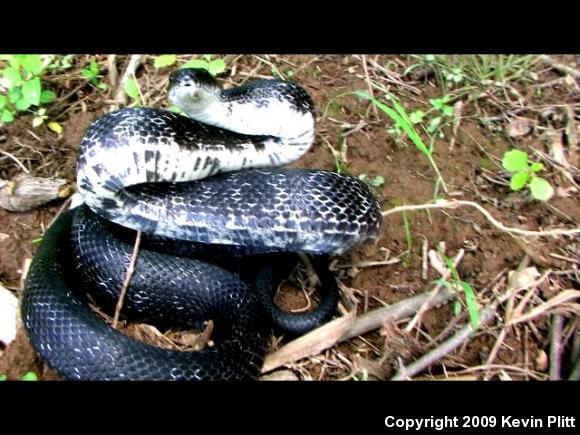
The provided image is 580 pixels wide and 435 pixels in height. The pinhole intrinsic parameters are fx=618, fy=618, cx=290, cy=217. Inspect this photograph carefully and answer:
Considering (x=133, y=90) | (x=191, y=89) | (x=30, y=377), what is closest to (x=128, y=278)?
(x=30, y=377)

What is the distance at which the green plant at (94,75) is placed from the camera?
16.9ft

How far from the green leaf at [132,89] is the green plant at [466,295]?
8.39ft

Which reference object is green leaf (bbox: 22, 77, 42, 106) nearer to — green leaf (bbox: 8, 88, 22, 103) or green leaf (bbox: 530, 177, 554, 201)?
green leaf (bbox: 8, 88, 22, 103)

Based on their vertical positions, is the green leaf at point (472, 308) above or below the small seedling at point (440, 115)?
below

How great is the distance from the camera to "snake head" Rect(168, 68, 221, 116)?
3.47 metres

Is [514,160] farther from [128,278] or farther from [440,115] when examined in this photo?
[128,278]

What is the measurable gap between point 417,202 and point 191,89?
190 cm

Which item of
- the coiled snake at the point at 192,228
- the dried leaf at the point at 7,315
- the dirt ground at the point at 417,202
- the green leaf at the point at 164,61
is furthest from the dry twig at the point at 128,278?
the green leaf at the point at 164,61

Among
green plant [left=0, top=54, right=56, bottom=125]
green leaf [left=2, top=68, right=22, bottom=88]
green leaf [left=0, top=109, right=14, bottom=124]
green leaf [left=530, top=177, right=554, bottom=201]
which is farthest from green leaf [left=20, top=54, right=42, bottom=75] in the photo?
green leaf [left=530, top=177, right=554, bottom=201]

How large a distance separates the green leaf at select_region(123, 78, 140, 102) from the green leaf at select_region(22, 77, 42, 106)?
640mm

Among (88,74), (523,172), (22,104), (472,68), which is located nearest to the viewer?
(523,172)

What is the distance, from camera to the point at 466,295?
3.59 m

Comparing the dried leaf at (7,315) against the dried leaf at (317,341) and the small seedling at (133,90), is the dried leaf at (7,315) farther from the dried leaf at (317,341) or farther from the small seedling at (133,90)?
the small seedling at (133,90)
